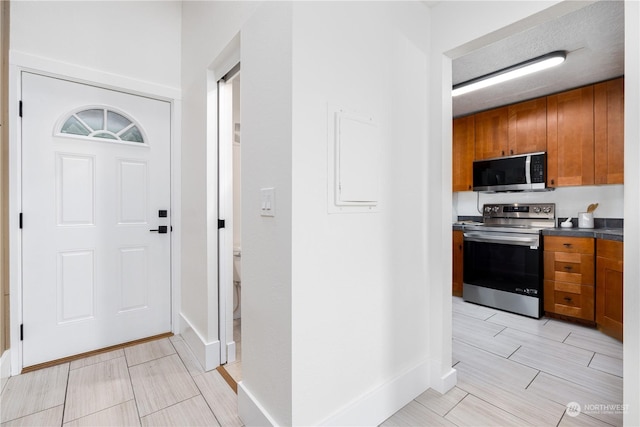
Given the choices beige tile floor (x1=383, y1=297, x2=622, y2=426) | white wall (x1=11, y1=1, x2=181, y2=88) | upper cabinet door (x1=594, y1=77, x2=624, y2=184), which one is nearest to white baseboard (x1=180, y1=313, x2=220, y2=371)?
beige tile floor (x1=383, y1=297, x2=622, y2=426)

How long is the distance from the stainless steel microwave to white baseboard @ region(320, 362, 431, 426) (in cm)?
262

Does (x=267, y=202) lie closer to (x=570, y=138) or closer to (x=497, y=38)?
(x=497, y=38)

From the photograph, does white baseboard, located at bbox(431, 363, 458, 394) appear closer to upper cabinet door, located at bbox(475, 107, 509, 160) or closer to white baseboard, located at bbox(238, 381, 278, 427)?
white baseboard, located at bbox(238, 381, 278, 427)

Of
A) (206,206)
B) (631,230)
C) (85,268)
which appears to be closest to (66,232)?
(85,268)

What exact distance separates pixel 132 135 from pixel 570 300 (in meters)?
4.26

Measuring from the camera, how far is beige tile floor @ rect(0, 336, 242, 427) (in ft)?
5.19

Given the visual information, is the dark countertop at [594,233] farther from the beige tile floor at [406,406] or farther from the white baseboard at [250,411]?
the white baseboard at [250,411]

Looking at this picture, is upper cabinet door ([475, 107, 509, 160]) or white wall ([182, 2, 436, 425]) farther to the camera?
upper cabinet door ([475, 107, 509, 160])

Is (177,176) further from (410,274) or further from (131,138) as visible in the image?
(410,274)

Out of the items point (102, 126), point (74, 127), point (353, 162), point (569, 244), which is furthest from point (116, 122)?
point (569, 244)

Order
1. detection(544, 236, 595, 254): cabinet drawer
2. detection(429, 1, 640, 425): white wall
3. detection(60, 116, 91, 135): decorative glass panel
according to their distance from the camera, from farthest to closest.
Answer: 1. detection(544, 236, 595, 254): cabinet drawer
2. detection(60, 116, 91, 135): decorative glass panel
3. detection(429, 1, 640, 425): white wall

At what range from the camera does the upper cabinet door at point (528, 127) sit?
3334 mm

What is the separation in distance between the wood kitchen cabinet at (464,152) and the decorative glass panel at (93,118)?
401cm

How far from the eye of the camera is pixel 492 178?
3725mm
